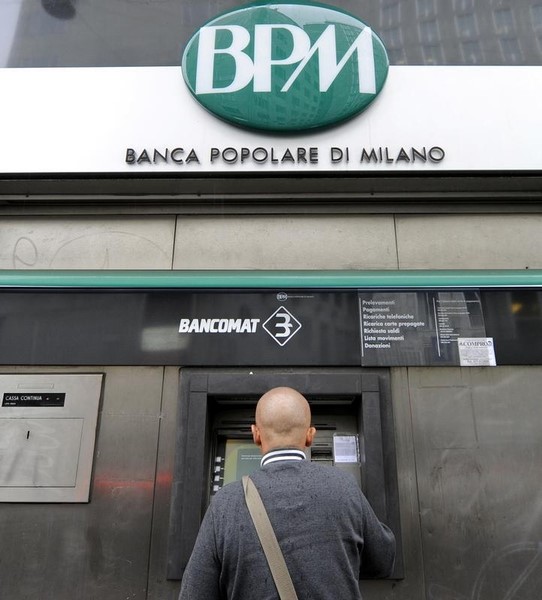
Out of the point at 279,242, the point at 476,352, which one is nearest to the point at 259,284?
the point at 279,242

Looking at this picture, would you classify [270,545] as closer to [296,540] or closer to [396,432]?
[296,540]

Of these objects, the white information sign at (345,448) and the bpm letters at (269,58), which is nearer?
the white information sign at (345,448)

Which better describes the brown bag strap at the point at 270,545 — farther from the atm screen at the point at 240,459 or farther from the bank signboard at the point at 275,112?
the bank signboard at the point at 275,112

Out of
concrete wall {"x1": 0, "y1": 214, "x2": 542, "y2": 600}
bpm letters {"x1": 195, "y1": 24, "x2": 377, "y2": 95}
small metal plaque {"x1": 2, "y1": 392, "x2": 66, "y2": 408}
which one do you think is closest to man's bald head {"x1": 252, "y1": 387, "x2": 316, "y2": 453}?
concrete wall {"x1": 0, "y1": 214, "x2": 542, "y2": 600}

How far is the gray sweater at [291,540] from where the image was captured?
1.60 metres

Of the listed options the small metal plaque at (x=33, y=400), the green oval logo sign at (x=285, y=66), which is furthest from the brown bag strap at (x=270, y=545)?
the green oval logo sign at (x=285, y=66)

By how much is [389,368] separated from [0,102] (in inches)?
169

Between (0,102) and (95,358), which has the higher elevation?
(0,102)

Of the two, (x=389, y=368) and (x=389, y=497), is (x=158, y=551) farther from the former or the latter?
(x=389, y=368)

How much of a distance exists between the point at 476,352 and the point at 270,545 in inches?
117

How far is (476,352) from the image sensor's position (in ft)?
13.3

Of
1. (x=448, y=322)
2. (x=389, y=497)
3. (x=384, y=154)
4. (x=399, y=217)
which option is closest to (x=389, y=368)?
(x=448, y=322)

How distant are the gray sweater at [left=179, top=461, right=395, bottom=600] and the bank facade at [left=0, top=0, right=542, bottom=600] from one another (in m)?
2.03

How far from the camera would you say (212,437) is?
3.97 m
